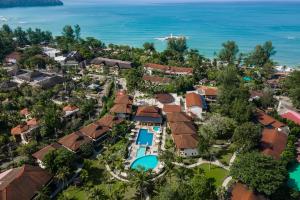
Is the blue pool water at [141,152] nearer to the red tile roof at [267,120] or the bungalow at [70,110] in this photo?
the bungalow at [70,110]

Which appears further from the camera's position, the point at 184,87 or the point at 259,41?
the point at 259,41

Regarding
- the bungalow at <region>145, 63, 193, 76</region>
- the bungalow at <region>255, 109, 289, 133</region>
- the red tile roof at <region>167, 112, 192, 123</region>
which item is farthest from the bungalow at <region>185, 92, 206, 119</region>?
the bungalow at <region>145, 63, 193, 76</region>

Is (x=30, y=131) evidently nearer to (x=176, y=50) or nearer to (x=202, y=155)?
(x=202, y=155)

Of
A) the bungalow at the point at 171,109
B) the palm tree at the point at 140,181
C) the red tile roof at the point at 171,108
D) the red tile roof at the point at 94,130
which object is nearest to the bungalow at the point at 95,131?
the red tile roof at the point at 94,130

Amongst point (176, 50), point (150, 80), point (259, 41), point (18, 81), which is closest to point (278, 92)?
point (150, 80)

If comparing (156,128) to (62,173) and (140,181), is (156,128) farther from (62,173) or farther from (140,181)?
(62,173)

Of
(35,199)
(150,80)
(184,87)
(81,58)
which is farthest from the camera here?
(81,58)

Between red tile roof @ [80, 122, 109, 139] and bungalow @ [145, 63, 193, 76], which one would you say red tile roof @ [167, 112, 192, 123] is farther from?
bungalow @ [145, 63, 193, 76]
